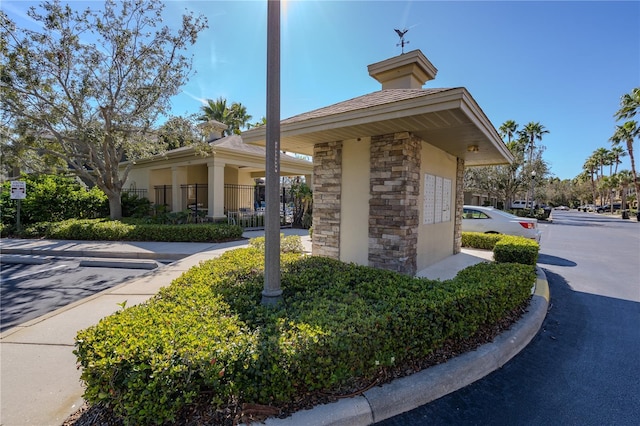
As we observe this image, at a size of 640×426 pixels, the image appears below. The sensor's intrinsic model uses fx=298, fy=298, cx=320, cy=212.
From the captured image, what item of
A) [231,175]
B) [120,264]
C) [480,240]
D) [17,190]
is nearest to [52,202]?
[17,190]

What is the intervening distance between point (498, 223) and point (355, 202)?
665cm

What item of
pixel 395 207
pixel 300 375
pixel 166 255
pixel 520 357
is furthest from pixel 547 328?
pixel 166 255

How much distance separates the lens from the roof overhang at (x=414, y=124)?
4.11m

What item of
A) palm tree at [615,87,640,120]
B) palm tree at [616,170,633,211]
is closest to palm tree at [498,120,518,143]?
palm tree at [615,87,640,120]

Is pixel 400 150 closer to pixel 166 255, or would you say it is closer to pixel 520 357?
pixel 520 357

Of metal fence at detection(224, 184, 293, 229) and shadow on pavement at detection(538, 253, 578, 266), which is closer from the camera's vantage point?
shadow on pavement at detection(538, 253, 578, 266)

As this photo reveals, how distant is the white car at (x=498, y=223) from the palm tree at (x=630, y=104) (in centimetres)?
2479

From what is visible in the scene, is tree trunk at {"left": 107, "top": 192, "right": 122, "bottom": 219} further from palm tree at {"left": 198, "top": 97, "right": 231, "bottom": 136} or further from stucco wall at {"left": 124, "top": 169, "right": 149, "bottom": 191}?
palm tree at {"left": 198, "top": 97, "right": 231, "bottom": 136}

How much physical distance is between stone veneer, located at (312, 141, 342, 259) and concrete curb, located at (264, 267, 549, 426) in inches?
136

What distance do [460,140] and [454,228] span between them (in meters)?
3.09

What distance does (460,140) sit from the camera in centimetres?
596

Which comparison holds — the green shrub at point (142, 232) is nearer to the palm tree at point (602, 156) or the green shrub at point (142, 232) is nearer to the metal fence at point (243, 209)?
the metal fence at point (243, 209)

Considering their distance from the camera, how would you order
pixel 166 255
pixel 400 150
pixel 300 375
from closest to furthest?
pixel 300 375 → pixel 400 150 → pixel 166 255

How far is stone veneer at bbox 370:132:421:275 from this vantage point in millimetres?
5227
